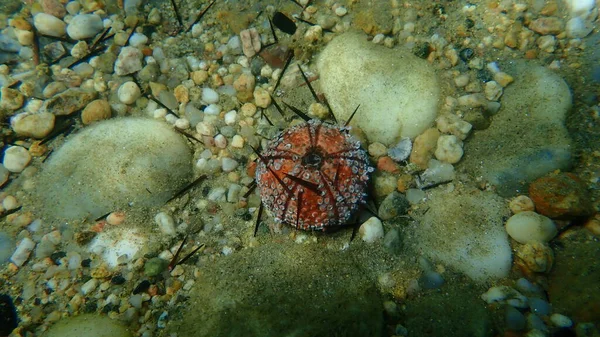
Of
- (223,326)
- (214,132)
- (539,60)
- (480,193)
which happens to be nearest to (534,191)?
(480,193)

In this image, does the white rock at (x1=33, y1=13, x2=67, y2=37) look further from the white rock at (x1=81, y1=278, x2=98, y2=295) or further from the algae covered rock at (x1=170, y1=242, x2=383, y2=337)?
the algae covered rock at (x1=170, y1=242, x2=383, y2=337)

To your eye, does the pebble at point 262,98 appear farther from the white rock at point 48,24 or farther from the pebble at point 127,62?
the white rock at point 48,24

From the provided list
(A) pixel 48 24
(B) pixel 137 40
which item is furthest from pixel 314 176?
(A) pixel 48 24

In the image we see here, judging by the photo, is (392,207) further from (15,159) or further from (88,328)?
(15,159)

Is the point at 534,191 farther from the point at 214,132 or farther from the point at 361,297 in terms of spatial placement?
the point at 214,132

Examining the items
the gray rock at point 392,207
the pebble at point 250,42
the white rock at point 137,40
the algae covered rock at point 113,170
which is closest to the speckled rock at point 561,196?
the gray rock at point 392,207
